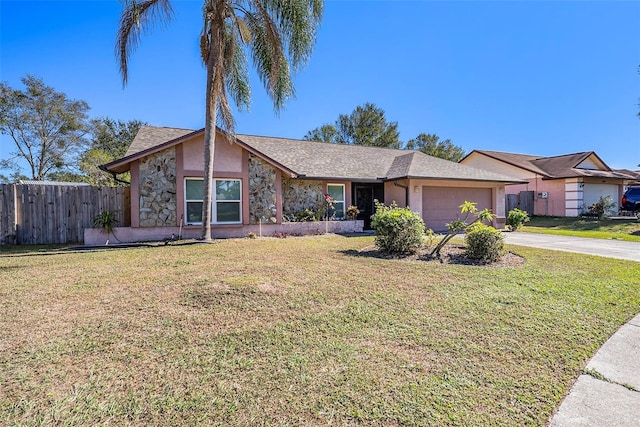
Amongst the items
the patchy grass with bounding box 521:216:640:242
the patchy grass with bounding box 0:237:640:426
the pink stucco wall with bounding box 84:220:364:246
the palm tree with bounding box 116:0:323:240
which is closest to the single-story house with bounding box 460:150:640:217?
the patchy grass with bounding box 521:216:640:242

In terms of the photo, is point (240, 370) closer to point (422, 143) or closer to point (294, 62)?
point (294, 62)

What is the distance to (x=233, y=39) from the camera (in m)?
10.5

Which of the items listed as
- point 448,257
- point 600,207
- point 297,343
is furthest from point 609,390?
point 600,207

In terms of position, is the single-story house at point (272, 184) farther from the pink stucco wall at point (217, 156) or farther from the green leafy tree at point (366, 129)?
the green leafy tree at point (366, 129)

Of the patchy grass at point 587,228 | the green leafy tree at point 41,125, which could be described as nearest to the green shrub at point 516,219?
the patchy grass at point 587,228

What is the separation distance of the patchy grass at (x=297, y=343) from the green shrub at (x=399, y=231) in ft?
5.67

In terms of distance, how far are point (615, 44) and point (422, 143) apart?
25.2m

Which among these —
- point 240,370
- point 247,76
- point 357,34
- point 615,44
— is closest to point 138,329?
point 240,370

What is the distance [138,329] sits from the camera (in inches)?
137

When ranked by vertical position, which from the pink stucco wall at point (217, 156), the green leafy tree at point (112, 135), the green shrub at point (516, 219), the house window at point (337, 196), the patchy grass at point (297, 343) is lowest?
the patchy grass at point (297, 343)

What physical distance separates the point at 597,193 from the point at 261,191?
977 inches

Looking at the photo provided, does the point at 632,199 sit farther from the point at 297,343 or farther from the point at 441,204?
the point at 297,343

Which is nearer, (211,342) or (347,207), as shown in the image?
(211,342)

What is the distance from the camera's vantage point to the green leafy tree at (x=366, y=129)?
113 ft
